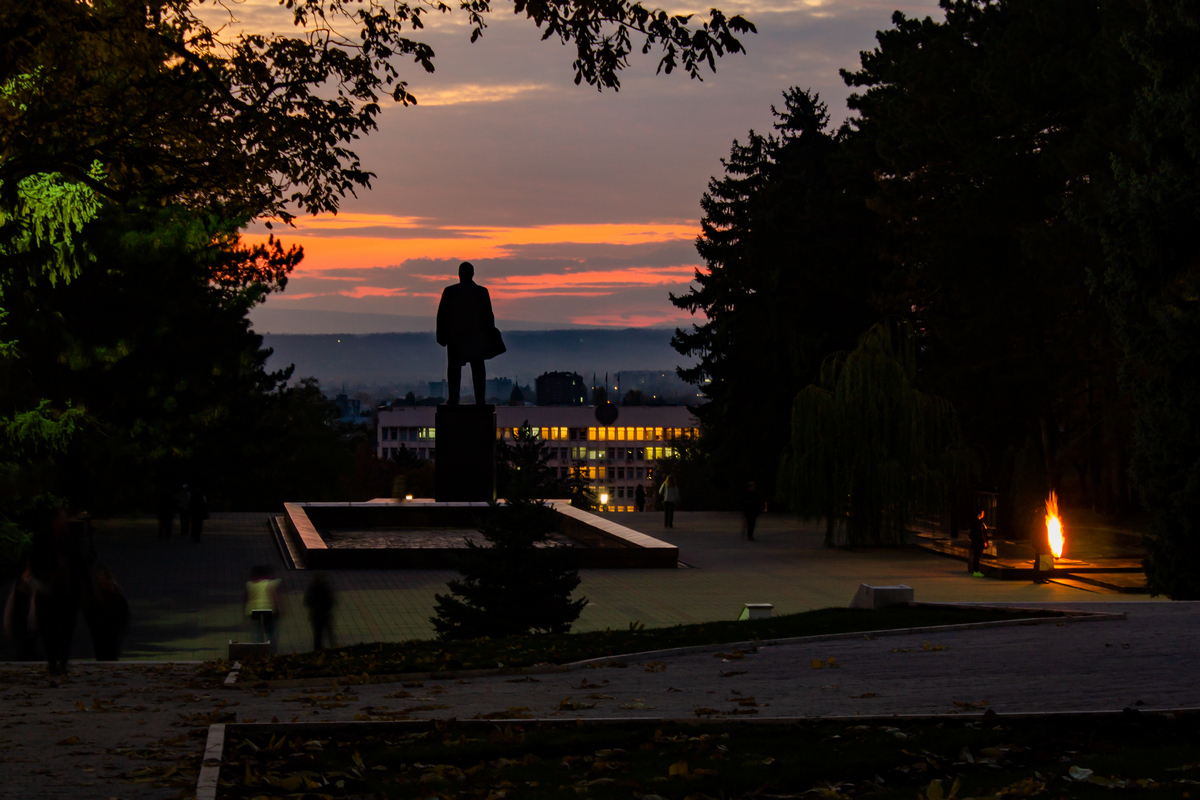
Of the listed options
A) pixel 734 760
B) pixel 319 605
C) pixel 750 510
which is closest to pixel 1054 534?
pixel 750 510

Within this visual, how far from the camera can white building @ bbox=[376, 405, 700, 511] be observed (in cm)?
18262

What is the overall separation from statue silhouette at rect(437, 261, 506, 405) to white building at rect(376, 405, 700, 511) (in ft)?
490

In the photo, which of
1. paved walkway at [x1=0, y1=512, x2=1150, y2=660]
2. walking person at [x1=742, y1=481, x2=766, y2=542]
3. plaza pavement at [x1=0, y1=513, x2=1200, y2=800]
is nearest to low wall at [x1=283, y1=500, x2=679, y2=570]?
paved walkway at [x1=0, y1=512, x2=1150, y2=660]

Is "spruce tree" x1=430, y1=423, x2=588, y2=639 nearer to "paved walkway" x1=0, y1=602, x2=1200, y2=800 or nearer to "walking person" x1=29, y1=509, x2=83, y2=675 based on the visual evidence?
"paved walkway" x1=0, y1=602, x2=1200, y2=800

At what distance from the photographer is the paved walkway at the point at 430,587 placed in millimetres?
16938

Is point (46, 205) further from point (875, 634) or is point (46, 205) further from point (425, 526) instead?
point (425, 526)

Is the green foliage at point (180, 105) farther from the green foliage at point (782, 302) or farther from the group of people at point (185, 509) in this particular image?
the green foliage at point (782, 302)

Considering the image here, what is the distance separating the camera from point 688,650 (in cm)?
1180

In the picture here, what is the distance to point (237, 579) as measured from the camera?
22688mm

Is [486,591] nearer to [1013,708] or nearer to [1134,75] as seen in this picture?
[1013,708]

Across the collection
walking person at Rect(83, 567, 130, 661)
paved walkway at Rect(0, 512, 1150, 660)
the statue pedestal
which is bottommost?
paved walkway at Rect(0, 512, 1150, 660)

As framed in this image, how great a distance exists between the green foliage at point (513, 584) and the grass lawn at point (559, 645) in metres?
0.83

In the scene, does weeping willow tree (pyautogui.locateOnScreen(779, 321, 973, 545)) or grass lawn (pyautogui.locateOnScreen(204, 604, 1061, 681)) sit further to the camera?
weeping willow tree (pyautogui.locateOnScreen(779, 321, 973, 545))

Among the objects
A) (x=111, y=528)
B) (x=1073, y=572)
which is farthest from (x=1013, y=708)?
(x=111, y=528)
